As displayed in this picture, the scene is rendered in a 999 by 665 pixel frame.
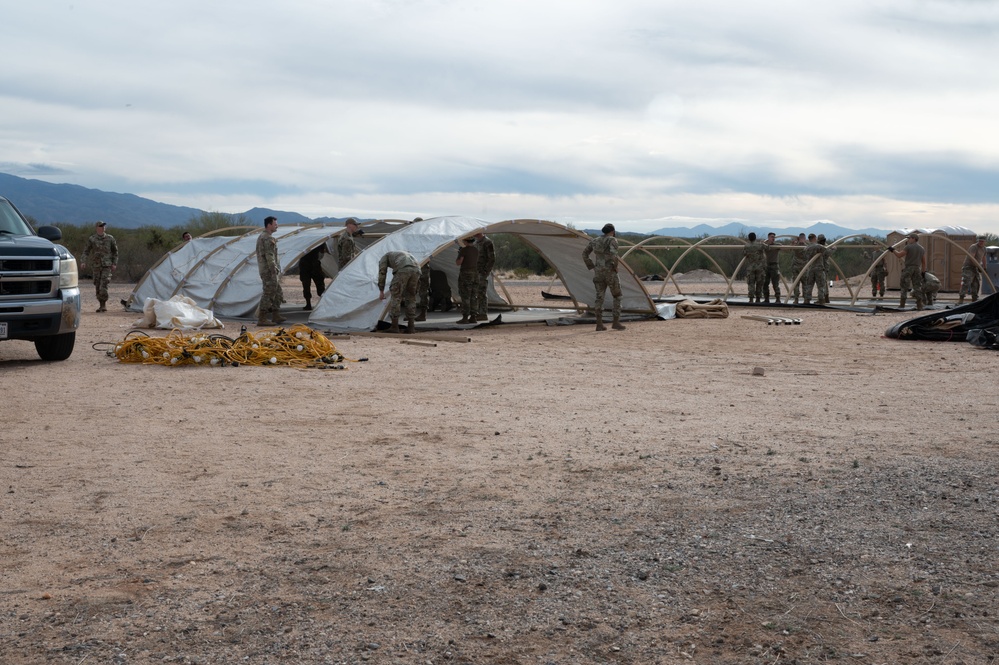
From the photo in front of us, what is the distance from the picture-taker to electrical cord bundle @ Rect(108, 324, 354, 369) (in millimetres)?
11781

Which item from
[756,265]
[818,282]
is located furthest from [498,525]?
[756,265]

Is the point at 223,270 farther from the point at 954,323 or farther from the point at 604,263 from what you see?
the point at 954,323

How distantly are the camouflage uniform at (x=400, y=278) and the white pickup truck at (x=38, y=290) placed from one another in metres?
4.81

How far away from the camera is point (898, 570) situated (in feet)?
14.0

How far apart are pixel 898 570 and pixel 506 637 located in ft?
5.70

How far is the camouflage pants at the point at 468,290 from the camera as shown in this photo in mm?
18453

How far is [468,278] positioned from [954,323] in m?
8.06

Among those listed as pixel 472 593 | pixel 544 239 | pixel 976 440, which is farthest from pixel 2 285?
pixel 544 239

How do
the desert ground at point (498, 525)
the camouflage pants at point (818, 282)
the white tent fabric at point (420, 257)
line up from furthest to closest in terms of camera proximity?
1. the camouflage pants at point (818, 282)
2. the white tent fabric at point (420, 257)
3. the desert ground at point (498, 525)

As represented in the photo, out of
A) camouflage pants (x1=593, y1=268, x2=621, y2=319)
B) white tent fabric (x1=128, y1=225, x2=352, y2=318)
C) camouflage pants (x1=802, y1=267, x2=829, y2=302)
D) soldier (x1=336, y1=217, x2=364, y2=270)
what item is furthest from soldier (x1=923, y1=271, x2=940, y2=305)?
white tent fabric (x1=128, y1=225, x2=352, y2=318)

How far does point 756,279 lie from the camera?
78.0ft

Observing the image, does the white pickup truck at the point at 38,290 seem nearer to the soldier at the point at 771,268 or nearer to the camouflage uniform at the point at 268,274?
the camouflage uniform at the point at 268,274

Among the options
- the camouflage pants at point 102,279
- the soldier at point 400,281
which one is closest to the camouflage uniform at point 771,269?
the soldier at point 400,281

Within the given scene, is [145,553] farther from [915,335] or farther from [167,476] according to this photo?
[915,335]
